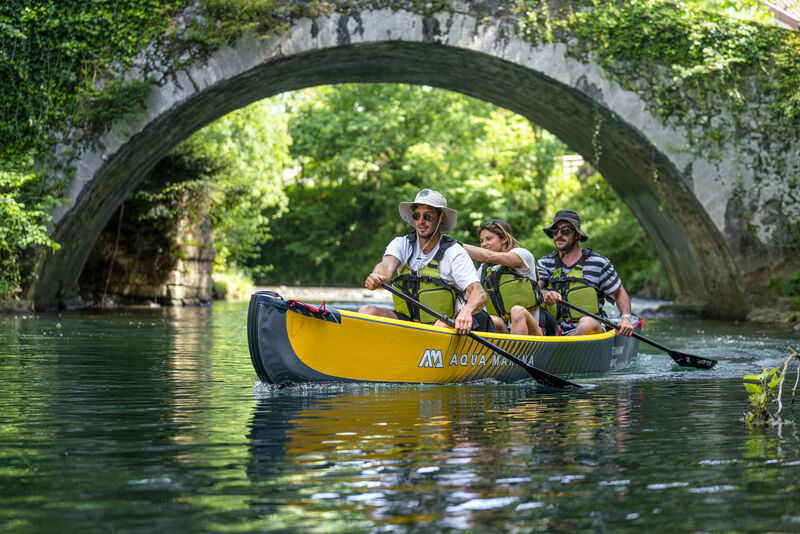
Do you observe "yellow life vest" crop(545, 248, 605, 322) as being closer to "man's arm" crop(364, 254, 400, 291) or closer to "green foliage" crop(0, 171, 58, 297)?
"man's arm" crop(364, 254, 400, 291)

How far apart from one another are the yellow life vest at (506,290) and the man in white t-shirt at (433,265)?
67cm

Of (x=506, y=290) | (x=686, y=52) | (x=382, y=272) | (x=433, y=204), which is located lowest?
(x=506, y=290)

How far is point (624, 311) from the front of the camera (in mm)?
7859

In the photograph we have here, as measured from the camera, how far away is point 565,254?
312 inches

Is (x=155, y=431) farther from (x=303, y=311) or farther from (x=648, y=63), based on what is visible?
(x=648, y=63)

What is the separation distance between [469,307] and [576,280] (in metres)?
2.07

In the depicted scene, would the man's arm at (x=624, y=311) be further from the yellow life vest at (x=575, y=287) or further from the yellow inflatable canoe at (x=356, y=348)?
the yellow inflatable canoe at (x=356, y=348)

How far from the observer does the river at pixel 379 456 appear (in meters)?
2.86

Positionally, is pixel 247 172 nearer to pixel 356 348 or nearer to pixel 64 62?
pixel 64 62

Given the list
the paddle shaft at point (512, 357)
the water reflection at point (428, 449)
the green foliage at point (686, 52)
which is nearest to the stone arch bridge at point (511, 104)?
the green foliage at point (686, 52)

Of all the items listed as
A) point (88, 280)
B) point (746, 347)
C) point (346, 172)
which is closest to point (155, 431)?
point (746, 347)

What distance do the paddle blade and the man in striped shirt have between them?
51 centimetres

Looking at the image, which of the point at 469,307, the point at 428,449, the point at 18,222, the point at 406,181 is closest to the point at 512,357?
the point at 469,307

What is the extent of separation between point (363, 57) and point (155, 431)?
8.64 meters
